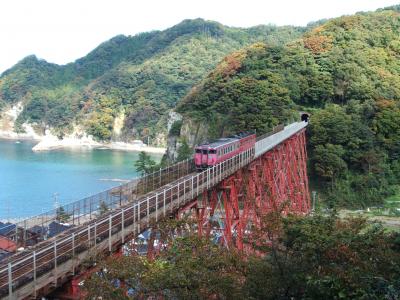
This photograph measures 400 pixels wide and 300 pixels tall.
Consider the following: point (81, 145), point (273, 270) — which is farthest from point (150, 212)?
point (81, 145)

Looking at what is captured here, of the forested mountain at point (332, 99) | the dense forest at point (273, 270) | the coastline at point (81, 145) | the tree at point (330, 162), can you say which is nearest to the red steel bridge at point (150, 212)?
the dense forest at point (273, 270)

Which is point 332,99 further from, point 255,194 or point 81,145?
point 81,145

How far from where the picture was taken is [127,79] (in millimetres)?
136125

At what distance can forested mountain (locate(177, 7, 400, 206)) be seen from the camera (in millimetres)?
42244

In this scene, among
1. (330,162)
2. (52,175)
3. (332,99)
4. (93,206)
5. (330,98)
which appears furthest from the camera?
(52,175)

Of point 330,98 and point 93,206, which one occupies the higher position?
point 330,98

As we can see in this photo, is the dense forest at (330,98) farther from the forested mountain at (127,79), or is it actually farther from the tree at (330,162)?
the forested mountain at (127,79)

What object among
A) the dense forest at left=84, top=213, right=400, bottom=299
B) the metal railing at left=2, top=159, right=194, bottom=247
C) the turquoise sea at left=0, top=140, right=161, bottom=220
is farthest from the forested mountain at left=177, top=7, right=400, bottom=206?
the dense forest at left=84, top=213, right=400, bottom=299

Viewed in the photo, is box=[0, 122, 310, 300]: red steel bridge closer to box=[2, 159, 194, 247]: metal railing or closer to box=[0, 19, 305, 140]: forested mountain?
box=[2, 159, 194, 247]: metal railing

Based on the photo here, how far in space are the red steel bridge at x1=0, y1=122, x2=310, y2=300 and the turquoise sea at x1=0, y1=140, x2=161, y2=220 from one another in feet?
99.6

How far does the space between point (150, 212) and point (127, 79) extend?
12592 centimetres

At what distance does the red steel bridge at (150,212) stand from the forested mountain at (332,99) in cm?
972

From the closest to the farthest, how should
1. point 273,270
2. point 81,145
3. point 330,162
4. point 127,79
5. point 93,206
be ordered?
point 273,270 < point 93,206 < point 330,162 < point 81,145 < point 127,79

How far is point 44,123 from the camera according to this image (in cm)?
14562
